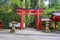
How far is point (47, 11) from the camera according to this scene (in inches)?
1045

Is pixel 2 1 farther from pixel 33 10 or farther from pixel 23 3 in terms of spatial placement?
pixel 33 10

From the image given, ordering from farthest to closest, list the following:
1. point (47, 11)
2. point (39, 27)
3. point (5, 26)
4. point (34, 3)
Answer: point (34, 3) < point (47, 11) < point (5, 26) < point (39, 27)

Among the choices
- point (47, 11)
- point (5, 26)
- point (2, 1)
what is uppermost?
point (2, 1)

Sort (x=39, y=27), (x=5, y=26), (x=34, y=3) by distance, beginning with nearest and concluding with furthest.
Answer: (x=39, y=27) → (x=5, y=26) → (x=34, y=3)

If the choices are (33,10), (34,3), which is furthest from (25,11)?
(34,3)

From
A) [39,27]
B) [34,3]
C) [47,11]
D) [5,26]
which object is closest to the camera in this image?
[39,27]

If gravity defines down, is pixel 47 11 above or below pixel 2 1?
below

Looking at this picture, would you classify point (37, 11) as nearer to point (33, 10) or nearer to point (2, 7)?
point (33, 10)

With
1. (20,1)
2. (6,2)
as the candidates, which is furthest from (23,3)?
(6,2)

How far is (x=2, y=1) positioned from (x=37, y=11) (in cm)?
696

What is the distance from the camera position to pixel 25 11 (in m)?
22.6

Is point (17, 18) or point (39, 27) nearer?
point (39, 27)

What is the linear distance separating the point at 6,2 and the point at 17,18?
10.7ft

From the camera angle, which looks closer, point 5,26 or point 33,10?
point 33,10
